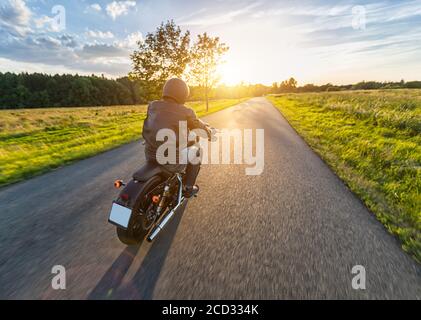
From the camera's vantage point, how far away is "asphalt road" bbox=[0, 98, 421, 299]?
7.04ft

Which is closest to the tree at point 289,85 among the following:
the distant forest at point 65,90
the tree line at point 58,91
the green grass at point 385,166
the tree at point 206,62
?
the distant forest at point 65,90

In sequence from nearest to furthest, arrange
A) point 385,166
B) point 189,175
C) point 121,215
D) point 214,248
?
point 121,215 < point 214,248 < point 189,175 < point 385,166

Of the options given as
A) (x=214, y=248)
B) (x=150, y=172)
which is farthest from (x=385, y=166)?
(x=150, y=172)

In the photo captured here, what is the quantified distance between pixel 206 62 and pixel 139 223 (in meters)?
26.6

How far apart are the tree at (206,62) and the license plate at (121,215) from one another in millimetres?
23858

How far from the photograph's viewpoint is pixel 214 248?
8.91ft

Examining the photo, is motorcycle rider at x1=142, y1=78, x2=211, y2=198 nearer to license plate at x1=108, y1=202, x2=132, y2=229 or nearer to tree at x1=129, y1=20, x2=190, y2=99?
license plate at x1=108, y1=202, x2=132, y2=229

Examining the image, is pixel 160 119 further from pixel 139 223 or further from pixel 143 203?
pixel 139 223

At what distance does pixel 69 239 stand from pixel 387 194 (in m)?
5.69

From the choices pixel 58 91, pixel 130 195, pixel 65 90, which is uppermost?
pixel 65 90

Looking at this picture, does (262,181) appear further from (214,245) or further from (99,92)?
(99,92)

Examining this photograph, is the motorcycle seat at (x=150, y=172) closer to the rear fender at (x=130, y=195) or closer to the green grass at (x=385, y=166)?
the rear fender at (x=130, y=195)

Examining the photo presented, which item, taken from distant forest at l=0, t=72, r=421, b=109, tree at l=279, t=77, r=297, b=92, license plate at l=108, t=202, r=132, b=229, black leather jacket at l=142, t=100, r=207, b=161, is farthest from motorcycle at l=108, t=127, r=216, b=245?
tree at l=279, t=77, r=297, b=92
